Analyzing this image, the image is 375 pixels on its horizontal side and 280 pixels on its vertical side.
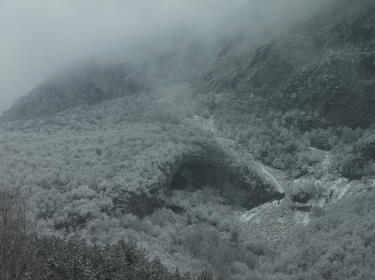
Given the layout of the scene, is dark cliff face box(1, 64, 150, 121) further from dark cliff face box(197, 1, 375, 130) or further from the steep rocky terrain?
dark cliff face box(197, 1, 375, 130)

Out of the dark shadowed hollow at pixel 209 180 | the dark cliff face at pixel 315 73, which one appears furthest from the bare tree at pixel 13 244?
the dark cliff face at pixel 315 73

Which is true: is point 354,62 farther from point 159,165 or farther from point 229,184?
point 159,165

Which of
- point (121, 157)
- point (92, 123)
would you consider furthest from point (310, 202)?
point (92, 123)

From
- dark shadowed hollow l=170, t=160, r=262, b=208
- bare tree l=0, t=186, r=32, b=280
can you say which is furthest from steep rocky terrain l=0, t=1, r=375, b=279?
bare tree l=0, t=186, r=32, b=280

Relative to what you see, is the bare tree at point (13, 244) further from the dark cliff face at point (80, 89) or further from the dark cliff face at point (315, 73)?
the dark cliff face at point (80, 89)

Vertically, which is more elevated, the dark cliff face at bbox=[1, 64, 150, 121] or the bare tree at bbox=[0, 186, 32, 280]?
the dark cliff face at bbox=[1, 64, 150, 121]

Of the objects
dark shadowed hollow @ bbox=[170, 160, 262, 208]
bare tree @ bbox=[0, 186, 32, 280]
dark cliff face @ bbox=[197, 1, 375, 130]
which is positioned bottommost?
dark shadowed hollow @ bbox=[170, 160, 262, 208]
